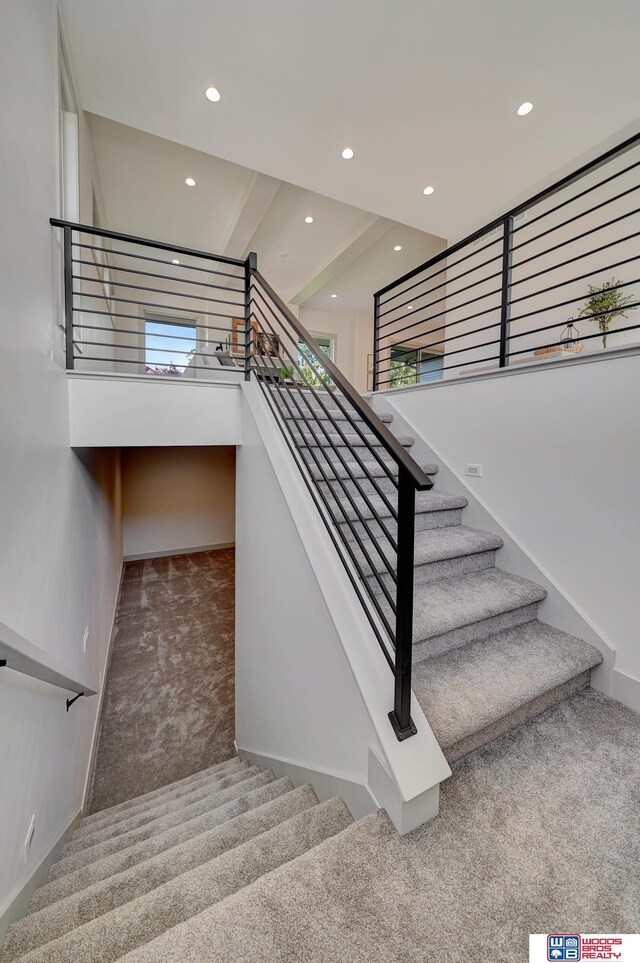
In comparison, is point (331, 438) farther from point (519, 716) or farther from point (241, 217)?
point (241, 217)

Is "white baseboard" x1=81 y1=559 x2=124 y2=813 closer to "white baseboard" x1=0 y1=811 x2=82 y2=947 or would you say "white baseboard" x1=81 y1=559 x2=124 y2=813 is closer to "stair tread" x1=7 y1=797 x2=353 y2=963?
"white baseboard" x1=0 y1=811 x2=82 y2=947

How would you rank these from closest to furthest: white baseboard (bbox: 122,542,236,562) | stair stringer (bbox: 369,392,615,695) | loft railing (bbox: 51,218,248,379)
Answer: stair stringer (bbox: 369,392,615,695), loft railing (bbox: 51,218,248,379), white baseboard (bbox: 122,542,236,562)

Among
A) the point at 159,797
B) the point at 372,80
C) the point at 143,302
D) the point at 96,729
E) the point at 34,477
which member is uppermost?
the point at 372,80

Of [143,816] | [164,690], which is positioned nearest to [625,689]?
[143,816]

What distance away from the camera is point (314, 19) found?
7.74ft

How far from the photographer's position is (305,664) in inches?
60.9

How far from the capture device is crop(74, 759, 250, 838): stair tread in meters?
1.90

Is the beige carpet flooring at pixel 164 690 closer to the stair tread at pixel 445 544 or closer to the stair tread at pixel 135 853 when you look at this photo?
the stair tread at pixel 135 853

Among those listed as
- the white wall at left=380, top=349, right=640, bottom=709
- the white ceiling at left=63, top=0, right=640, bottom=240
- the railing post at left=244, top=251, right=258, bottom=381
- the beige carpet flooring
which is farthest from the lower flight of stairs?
the white ceiling at left=63, top=0, right=640, bottom=240

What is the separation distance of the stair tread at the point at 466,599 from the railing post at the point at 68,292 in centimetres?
241

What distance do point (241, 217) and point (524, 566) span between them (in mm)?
5406

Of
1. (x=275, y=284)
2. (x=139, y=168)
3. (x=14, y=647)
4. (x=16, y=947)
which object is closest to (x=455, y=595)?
(x=14, y=647)

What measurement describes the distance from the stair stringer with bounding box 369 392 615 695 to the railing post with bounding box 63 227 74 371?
2.30 m

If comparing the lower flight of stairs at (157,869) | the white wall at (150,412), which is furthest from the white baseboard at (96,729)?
the white wall at (150,412)
